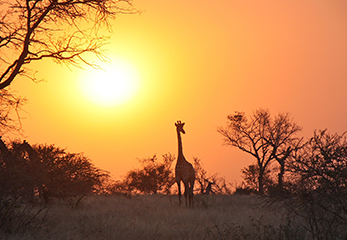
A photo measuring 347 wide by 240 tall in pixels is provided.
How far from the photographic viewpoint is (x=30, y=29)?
35.2 ft

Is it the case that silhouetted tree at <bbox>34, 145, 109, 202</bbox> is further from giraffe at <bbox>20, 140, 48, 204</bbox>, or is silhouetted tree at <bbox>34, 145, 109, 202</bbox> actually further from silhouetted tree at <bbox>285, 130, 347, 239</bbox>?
silhouetted tree at <bbox>285, 130, 347, 239</bbox>

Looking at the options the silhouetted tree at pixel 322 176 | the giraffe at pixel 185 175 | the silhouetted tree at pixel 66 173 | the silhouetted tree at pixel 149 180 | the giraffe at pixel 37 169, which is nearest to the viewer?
the silhouetted tree at pixel 322 176

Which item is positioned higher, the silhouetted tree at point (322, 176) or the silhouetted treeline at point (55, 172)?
the silhouetted treeline at point (55, 172)

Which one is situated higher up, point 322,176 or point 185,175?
point 185,175

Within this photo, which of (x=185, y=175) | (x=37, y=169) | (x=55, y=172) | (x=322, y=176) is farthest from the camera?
(x=185, y=175)

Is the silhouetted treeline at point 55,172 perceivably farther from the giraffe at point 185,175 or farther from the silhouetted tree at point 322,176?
the silhouetted tree at point 322,176

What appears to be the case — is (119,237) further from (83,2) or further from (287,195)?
(83,2)

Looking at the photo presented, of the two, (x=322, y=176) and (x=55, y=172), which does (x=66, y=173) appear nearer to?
(x=55, y=172)

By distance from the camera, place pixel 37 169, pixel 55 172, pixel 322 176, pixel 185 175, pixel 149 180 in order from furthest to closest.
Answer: pixel 149 180
pixel 185 175
pixel 55 172
pixel 37 169
pixel 322 176

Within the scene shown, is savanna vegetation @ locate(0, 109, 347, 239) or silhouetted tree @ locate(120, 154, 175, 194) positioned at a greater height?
silhouetted tree @ locate(120, 154, 175, 194)

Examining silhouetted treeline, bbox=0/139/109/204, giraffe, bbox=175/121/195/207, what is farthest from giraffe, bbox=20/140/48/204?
giraffe, bbox=175/121/195/207

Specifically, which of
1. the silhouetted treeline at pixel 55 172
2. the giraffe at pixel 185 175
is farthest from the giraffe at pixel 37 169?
the giraffe at pixel 185 175

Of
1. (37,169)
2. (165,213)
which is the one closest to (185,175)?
(165,213)

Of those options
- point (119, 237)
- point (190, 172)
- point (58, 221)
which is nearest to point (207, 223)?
point (119, 237)
